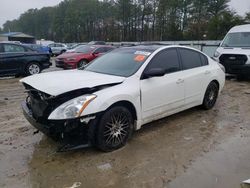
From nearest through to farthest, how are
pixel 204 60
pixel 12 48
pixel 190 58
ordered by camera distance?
pixel 190 58 < pixel 204 60 < pixel 12 48

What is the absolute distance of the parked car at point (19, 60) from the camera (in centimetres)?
1123

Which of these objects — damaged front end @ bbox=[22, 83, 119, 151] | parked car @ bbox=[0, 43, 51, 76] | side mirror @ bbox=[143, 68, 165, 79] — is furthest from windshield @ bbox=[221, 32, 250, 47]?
damaged front end @ bbox=[22, 83, 119, 151]

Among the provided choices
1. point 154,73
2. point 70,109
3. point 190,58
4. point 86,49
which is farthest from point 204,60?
point 86,49

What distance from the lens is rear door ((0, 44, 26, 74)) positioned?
11.2 metres

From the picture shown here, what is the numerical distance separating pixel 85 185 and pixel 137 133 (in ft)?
5.99

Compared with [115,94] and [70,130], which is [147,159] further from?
[70,130]

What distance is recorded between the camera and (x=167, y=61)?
518cm

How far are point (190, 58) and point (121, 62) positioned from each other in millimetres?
1651

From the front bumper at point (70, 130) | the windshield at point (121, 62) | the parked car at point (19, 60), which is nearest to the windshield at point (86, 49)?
the parked car at point (19, 60)

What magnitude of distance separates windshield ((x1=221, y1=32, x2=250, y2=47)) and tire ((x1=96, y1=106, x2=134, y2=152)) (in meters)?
8.29

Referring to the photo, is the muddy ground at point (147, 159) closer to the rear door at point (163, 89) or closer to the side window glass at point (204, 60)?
the rear door at point (163, 89)

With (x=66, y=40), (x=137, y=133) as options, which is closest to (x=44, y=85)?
(x=137, y=133)

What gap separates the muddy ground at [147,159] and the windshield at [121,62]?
119 cm

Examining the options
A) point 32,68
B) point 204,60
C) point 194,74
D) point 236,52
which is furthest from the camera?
point 32,68
